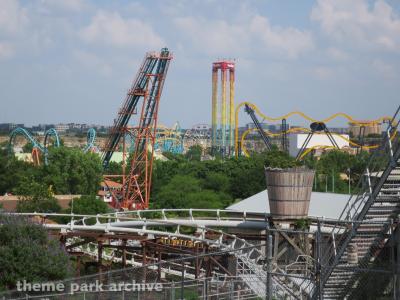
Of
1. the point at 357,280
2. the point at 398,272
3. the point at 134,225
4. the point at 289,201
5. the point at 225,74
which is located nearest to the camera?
the point at 398,272

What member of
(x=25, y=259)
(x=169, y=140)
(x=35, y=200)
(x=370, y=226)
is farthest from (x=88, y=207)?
(x=169, y=140)

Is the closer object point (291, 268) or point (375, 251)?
point (375, 251)

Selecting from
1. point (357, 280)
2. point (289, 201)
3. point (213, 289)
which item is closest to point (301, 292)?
point (357, 280)

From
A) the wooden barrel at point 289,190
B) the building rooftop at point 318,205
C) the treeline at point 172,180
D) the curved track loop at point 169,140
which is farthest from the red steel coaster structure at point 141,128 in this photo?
the curved track loop at point 169,140

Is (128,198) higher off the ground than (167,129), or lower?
lower

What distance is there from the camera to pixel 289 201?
26.0 m

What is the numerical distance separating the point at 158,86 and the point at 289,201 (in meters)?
33.0

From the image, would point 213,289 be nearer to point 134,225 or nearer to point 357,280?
point 357,280

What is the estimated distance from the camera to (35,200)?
47.2m

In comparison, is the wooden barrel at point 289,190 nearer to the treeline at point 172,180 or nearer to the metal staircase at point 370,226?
the metal staircase at point 370,226

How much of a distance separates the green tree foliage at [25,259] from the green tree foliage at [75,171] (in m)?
46.5

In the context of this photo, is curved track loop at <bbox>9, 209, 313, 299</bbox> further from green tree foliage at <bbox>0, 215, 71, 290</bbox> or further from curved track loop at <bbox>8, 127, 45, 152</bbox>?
curved track loop at <bbox>8, 127, 45, 152</bbox>

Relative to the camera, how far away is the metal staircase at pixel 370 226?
1515 cm

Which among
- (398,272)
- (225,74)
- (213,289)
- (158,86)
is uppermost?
(225,74)
